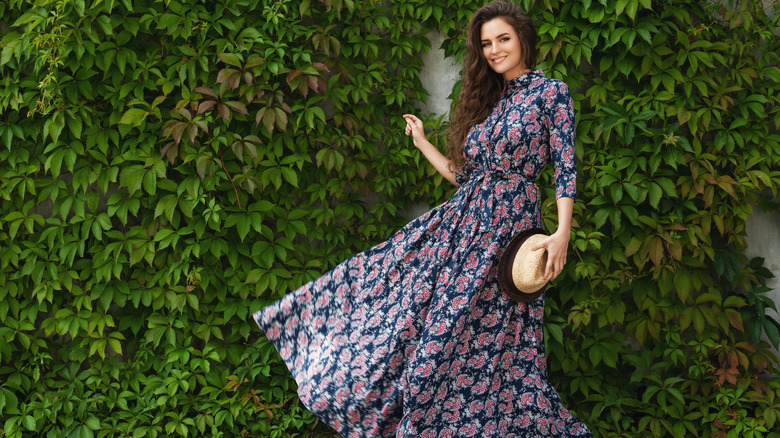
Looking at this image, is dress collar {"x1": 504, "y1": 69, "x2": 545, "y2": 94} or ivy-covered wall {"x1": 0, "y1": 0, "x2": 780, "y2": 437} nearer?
dress collar {"x1": 504, "y1": 69, "x2": 545, "y2": 94}

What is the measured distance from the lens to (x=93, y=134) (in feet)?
8.81

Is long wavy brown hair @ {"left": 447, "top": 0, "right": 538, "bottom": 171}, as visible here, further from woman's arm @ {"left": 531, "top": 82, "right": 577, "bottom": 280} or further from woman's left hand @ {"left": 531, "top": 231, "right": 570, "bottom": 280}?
woman's left hand @ {"left": 531, "top": 231, "right": 570, "bottom": 280}

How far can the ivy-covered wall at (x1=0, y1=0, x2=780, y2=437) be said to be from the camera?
265 cm

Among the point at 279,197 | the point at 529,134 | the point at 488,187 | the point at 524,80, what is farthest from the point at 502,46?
the point at 279,197

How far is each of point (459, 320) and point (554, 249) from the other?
0.35 m

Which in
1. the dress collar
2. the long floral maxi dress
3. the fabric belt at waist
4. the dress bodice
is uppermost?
the dress collar

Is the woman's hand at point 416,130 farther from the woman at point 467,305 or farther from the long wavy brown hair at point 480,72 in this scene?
the woman at point 467,305

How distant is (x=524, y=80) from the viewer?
209cm

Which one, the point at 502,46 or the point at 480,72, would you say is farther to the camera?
the point at 480,72

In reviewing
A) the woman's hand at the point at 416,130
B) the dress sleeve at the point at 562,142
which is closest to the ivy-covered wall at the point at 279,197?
the woman's hand at the point at 416,130

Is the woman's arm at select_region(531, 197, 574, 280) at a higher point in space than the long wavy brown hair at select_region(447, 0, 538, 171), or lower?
lower

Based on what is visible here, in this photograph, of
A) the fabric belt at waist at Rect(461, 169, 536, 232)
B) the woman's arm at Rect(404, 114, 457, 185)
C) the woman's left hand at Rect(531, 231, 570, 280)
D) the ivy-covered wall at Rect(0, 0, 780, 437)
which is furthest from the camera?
the ivy-covered wall at Rect(0, 0, 780, 437)

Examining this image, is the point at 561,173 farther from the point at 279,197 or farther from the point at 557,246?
the point at 279,197

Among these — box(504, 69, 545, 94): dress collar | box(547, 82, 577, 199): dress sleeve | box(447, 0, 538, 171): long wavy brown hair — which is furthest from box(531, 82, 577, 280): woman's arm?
box(447, 0, 538, 171): long wavy brown hair
